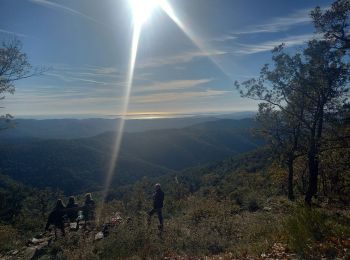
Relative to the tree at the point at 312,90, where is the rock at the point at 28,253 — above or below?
below

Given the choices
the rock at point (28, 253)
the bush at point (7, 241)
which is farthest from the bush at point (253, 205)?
the bush at point (7, 241)

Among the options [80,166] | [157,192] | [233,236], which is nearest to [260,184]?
[157,192]

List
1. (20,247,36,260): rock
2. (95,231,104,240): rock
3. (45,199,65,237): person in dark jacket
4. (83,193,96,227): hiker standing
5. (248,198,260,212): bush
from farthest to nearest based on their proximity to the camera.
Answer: (248,198,260,212): bush
(83,193,96,227): hiker standing
(45,199,65,237): person in dark jacket
(95,231,104,240): rock
(20,247,36,260): rock

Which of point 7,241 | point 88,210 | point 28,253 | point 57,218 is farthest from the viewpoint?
point 88,210

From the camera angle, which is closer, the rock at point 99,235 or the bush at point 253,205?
the rock at point 99,235

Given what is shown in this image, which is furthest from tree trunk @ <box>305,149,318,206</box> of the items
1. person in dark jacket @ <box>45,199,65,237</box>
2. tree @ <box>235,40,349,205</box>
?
person in dark jacket @ <box>45,199,65,237</box>

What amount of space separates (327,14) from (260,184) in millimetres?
25836

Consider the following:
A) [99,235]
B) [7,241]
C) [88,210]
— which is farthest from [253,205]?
[7,241]

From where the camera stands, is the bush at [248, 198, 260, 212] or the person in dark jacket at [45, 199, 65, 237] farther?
the bush at [248, 198, 260, 212]

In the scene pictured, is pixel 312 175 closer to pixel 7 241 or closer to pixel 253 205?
pixel 253 205

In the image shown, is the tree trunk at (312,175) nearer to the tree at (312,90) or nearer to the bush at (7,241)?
→ the tree at (312,90)

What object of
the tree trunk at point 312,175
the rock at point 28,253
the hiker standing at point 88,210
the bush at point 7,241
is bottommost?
the bush at point 7,241

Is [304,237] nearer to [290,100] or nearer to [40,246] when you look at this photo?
[40,246]

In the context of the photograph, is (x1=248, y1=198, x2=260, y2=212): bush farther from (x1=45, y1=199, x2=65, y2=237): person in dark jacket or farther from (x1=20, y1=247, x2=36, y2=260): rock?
(x1=20, y1=247, x2=36, y2=260): rock
